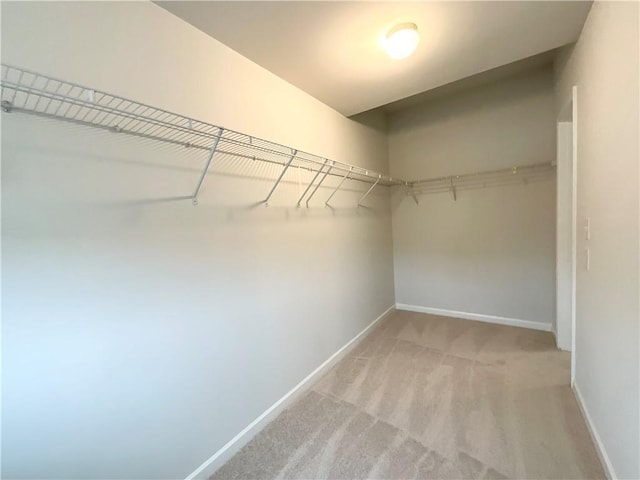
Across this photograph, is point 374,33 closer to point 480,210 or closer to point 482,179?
point 482,179

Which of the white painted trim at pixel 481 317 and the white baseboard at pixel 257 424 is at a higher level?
the white painted trim at pixel 481 317

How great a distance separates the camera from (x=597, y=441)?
150 centimetres

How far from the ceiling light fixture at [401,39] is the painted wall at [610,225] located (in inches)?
32.8

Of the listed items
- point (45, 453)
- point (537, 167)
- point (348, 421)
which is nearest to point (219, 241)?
point (45, 453)

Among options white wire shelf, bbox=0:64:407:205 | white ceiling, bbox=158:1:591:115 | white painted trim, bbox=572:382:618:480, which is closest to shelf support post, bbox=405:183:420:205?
white ceiling, bbox=158:1:591:115

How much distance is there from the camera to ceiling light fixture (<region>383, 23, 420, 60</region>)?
148 centimetres

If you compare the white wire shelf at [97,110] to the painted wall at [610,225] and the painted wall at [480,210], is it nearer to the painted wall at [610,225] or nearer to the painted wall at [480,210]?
the painted wall at [610,225]

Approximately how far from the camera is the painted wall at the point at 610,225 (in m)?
1.10

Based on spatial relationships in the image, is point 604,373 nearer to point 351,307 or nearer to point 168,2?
point 351,307

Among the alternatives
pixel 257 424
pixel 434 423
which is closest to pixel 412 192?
pixel 434 423

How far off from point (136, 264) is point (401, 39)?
1767 millimetres

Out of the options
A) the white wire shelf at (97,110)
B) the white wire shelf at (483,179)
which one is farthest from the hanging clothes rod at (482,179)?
the white wire shelf at (97,110)

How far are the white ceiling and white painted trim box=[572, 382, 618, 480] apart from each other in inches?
90.4

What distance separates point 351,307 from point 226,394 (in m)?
1.52
